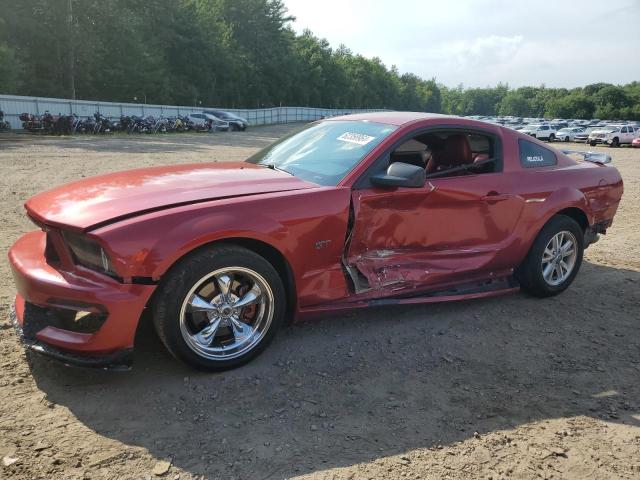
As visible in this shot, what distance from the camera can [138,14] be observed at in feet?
164

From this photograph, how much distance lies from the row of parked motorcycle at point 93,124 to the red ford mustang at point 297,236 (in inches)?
914

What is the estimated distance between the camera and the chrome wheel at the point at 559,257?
4.69 m

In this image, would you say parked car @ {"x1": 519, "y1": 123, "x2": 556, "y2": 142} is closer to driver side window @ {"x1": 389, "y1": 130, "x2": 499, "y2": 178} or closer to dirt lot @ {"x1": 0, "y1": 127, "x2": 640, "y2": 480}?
driver side window @ {"x1": 389, "y1": 130, "x2": 499, "y2": 178}

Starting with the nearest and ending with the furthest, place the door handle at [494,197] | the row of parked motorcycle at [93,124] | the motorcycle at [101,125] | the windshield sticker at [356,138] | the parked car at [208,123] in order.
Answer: the windshield sticker at [356,138] < the door handle at [494,197] < the row of parked motorcycle at [93,124] < the motorcycle at [101,125] < the parked car at [208,123]

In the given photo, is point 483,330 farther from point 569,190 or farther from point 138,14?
point 138,14

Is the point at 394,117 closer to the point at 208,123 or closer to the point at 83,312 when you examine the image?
the point at 83,312

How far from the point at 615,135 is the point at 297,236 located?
Result: 37874 mm

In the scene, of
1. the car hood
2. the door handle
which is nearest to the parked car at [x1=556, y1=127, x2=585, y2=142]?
the door handle

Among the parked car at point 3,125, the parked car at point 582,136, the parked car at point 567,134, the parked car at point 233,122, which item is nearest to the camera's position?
the parked car at point 3,125

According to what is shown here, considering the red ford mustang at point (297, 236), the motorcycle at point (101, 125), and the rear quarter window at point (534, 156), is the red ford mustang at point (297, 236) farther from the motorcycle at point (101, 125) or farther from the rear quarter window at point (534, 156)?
the motorcycle at point (101, 125)

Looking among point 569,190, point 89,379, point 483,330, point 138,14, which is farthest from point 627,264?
point 138,14

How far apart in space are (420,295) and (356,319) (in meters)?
0.55

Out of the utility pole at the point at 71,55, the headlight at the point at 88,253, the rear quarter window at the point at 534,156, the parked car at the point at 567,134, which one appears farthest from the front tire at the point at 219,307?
the parked car at the point at 567,134

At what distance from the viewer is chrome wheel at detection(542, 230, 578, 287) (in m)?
4.69
